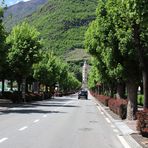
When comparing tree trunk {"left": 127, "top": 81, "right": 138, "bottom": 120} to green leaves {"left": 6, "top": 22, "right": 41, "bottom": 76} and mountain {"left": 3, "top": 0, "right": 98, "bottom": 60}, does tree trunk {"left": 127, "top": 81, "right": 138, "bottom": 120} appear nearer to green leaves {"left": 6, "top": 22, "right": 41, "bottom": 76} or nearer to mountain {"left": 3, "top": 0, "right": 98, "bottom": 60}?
green leaves {"left": 6, "top": 22, "right": 41, "bottom": 76}

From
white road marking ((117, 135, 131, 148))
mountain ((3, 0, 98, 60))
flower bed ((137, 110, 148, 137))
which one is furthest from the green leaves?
mountain ((3, 0, 98, 60))

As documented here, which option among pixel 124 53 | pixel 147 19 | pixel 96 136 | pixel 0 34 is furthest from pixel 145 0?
pixel 0 34

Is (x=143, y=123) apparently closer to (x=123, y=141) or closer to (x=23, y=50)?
(x=123, y=141)

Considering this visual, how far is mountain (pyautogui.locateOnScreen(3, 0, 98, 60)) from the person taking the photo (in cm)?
17975

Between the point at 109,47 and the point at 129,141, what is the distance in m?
11.0

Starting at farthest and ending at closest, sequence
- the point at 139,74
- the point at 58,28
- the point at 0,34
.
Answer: the point at 58,28 → the point at 0,34 → the point at 139,74

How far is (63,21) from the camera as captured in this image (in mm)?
182375

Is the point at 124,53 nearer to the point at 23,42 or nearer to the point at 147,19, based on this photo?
the point at 147,19

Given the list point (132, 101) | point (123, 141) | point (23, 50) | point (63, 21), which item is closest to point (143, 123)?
point (123, 141)

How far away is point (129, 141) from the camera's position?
1764 cm

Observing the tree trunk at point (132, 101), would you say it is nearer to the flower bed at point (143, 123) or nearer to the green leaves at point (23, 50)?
the flower bed at point (143, 123)

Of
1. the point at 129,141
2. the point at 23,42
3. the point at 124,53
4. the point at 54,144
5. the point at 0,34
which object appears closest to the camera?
the point at 54,144

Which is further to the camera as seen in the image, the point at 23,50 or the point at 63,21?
the point at 63,21

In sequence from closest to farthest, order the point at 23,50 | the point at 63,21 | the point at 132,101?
1. the point at 132,101
2. the point at 23,50
3. the point at 63,21
